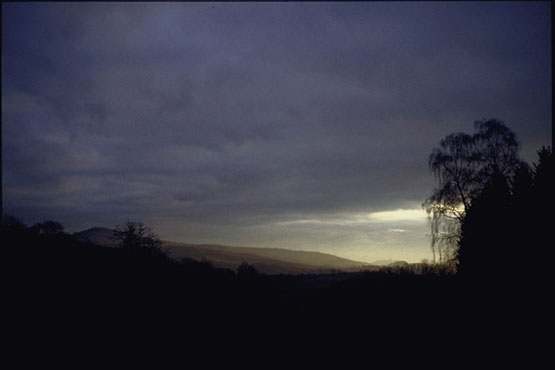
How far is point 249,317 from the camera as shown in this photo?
11367 mm

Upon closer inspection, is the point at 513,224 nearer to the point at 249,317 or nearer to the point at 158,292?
the point at 249,317

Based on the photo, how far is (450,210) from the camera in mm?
20766

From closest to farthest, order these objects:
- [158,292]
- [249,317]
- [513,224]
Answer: [158,292], [249,317], [513,224]

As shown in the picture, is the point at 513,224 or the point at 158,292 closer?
the point at 158,292

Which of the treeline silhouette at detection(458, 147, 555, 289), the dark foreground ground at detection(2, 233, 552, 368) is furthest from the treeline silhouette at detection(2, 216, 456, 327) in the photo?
the treeline silhouette at detection(458, 147, 555, 289)

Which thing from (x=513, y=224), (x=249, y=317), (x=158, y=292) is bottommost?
(x=249, y=317)

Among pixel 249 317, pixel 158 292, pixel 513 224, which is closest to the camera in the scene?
pixel 158 292

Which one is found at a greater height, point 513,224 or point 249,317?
point 513,224

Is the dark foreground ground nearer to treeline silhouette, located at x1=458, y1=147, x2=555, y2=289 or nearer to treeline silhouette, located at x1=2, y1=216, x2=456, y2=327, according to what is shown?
treeline silhouette, located at x1=2, y1=216, x2=456, y2=327

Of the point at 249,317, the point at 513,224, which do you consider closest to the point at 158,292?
the point at 249,317

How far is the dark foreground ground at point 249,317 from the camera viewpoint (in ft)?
24.4

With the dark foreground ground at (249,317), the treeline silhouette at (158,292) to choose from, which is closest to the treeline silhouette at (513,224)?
the dark foreground ground at (249,317)

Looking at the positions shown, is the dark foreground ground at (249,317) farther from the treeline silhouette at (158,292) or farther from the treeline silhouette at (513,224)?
→ the treeline silhouette at (513,224)

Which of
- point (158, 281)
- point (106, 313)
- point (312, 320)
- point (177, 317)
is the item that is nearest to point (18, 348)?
point (106, 313)
